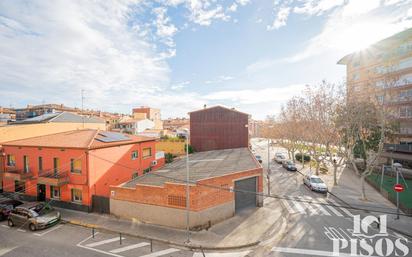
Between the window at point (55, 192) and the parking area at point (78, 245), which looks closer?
the parking area at point (78, 245)

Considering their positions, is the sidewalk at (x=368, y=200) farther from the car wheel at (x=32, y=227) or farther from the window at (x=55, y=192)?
the window at (x=55, y=192)

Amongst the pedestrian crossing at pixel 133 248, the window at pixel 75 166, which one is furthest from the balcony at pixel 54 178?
the pedestrian crossing at pixel 133 248

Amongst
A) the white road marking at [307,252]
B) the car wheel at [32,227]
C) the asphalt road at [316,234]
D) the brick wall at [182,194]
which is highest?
the brick wall at [182,194]

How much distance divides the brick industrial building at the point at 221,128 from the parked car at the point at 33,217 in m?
22.2

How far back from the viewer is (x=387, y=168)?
29.1 metres

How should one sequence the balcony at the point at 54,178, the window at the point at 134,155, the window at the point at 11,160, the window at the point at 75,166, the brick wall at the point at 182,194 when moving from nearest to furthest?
the brick wall at the point at 182,194 < the balcony at the point at 54,178 < the window at the point at 75,166 < the window at the point at 11,160 < the window at the point at 134,155

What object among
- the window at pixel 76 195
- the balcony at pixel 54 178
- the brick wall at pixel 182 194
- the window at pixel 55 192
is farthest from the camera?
the window at pixel 55 192

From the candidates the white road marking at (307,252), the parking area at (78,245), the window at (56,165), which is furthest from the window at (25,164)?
the white road marking at (307,252)

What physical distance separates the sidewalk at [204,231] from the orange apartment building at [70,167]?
1.43 meters

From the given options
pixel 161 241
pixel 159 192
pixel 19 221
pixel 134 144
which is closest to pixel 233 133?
pixel 134 144

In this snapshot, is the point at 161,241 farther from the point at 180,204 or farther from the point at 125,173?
the point at 125,173

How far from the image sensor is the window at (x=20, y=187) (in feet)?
62.6

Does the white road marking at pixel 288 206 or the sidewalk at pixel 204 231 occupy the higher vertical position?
the sidewalk at pixel 204 231

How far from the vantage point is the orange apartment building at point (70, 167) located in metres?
16.0
